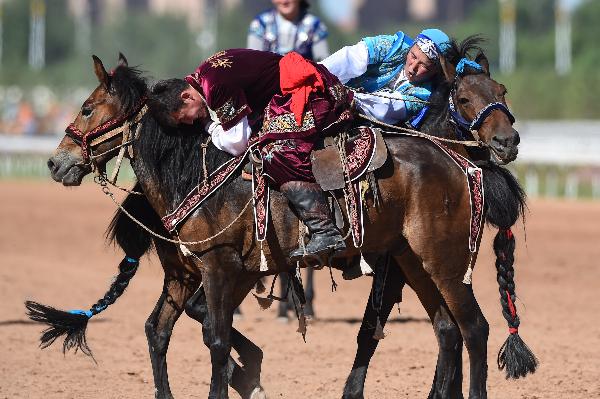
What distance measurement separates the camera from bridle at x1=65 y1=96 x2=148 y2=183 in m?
7.97

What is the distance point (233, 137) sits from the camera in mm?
7797

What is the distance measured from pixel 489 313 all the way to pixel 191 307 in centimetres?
556

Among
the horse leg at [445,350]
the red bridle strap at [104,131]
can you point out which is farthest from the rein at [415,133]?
the red bridle strap at [104,131]

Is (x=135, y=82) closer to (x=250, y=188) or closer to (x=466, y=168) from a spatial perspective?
(x=250, y=188)

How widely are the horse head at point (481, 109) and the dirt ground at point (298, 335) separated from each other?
1793 millimetres

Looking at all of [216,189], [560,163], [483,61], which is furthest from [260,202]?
[560,163]

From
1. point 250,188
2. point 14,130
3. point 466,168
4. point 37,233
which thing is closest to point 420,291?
point 466,168

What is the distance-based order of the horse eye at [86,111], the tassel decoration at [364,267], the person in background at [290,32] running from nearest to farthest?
the tassel decoration at [364,267]
the horse eye at [86,111]
the person in background at [290,32]

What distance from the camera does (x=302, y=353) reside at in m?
11.0

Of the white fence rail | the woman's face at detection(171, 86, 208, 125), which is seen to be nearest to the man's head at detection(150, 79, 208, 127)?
the woman's face at detection(171, 86, 208, 125)

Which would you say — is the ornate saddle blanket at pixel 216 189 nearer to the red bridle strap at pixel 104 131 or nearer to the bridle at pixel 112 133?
the bridle at pixel 112 133

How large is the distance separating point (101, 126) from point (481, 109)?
2.42 metres

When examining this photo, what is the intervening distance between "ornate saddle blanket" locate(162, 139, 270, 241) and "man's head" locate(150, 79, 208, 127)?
1.20ft

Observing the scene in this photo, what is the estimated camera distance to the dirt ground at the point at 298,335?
31.3 feet
